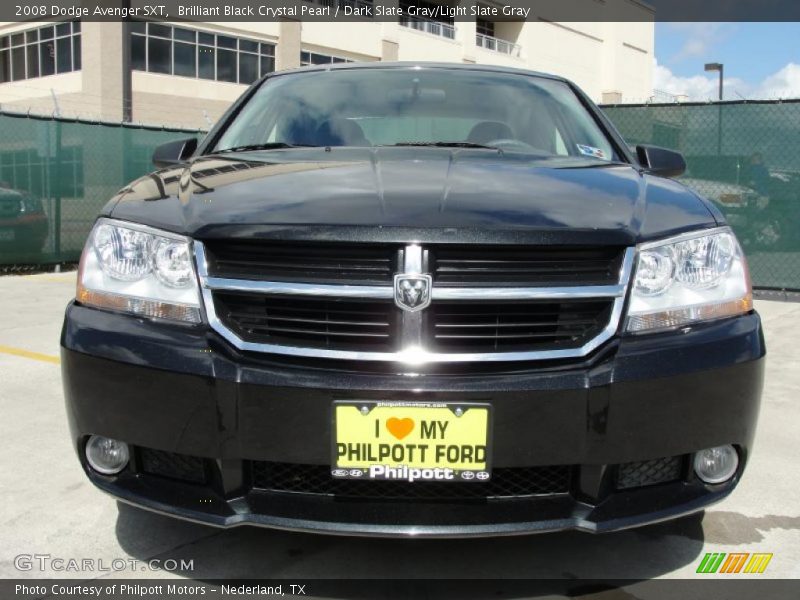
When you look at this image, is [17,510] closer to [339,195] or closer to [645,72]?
[339,195]

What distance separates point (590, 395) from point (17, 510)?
193 cm

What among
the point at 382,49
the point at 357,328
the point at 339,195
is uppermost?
the point at 382,49

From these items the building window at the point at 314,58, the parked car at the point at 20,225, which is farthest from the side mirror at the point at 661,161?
the building window at the point at 314,58

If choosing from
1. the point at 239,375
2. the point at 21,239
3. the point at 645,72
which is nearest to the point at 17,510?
the point at 239,375

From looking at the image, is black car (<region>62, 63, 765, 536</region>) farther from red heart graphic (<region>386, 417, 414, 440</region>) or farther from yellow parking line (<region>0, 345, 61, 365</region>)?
yellow parking line (<region>0, 345, 61, 365</region>)

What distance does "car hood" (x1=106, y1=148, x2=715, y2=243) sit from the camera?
189 cm

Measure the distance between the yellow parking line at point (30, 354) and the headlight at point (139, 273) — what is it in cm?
293

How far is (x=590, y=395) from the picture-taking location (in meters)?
1.82

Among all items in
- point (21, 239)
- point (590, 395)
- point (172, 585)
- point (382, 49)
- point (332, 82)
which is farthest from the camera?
point (382, 49)

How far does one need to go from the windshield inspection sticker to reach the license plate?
1.52 m

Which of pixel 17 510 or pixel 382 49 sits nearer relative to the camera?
pixel 17 510

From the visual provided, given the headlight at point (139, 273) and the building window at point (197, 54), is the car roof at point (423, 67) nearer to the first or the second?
the headlight at point (139, 273)

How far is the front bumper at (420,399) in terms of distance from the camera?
1.81 meters
